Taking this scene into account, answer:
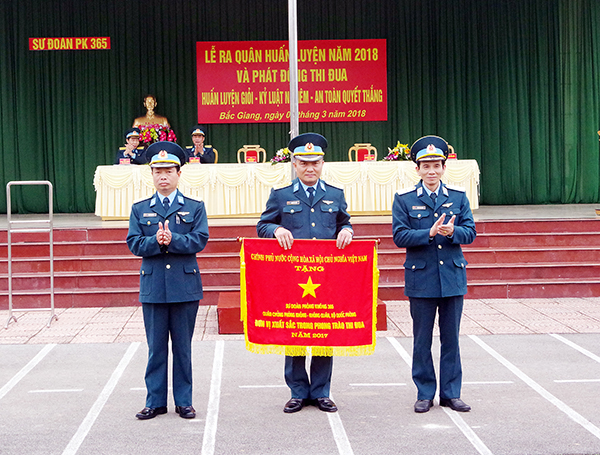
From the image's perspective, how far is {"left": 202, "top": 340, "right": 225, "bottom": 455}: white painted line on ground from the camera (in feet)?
13.0

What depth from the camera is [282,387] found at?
5.10 m

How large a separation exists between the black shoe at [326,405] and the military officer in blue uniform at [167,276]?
777mm

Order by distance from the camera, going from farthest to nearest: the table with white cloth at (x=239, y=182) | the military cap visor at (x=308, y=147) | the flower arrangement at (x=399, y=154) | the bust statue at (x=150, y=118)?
1. the bust statue at (x=150, y=118)
2. the flower arrangement at (x=399, y=154)
3. the table with white cloth at (x=239, y=182)
4. the military cap visor at (x=308, y=147)

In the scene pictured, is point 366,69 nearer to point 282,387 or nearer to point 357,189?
point 357,189

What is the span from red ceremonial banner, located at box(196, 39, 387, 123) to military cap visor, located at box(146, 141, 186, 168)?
1068 cm

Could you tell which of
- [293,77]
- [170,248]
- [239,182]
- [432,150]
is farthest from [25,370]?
[239,182]

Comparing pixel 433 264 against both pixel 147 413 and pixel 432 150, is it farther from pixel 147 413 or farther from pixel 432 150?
pixel 147 413

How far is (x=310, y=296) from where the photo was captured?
457 centimetres

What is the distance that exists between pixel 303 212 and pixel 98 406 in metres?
1.82

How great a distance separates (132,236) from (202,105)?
35.6ft

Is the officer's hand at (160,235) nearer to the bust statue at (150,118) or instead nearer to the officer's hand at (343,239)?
the officer's hand at (343,239)

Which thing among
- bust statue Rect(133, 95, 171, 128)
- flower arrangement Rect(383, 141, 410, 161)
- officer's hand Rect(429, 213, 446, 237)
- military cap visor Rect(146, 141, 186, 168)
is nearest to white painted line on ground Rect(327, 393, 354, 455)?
officer's hand Rect(429, 213, 446, 237)

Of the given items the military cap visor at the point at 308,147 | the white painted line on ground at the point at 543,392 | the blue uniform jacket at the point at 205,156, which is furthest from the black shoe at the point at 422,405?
the blue uniform jacket at the point at 205,156

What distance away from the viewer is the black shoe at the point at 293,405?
450cm
